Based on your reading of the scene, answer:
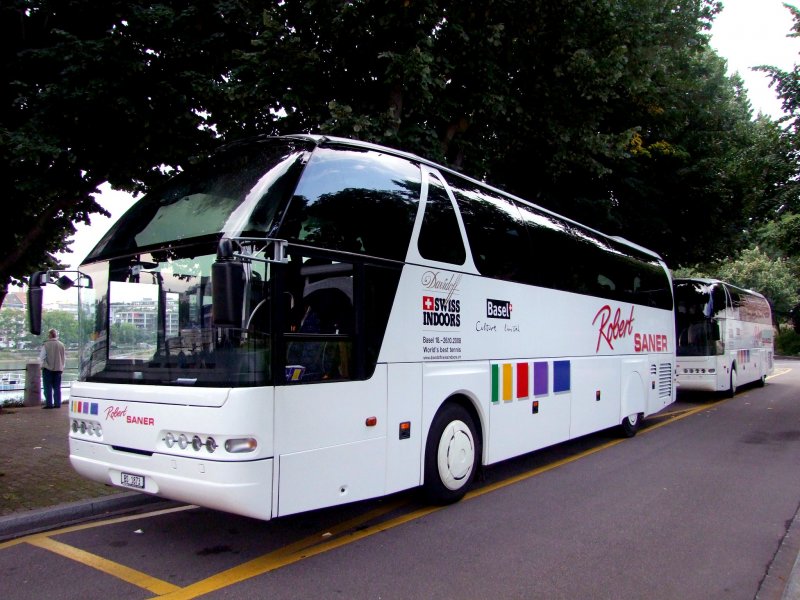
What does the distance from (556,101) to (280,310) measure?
28.1 ft

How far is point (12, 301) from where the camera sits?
15.1 meters

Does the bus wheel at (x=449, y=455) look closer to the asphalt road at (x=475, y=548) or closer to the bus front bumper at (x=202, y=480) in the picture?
the asphalt road at (x=475, y=548)

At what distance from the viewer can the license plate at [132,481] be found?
16.1 ft

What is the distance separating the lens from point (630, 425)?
11328 mm

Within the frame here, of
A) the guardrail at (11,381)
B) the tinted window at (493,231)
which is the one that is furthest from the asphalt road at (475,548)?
the guardrail at (11,381)

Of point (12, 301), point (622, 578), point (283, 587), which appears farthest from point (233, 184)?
point (12, 301)

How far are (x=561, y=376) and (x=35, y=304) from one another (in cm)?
666

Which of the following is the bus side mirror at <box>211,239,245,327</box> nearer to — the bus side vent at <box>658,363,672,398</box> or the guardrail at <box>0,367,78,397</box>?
the bus side vent at <box>658,363,672,398</box>

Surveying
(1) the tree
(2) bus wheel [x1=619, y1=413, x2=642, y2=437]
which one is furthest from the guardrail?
(2) bus wheel [x1=619, y1=413, x2=642, y2=437]

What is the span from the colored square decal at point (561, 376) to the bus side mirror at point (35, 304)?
6.38 m

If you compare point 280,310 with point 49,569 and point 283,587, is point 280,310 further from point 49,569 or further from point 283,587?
point 49,569

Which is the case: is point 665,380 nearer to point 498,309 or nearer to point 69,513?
point 498,309

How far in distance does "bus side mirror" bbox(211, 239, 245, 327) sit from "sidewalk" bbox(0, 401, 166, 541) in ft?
10.9

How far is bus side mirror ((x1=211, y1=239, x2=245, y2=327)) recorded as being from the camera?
4129 mm
